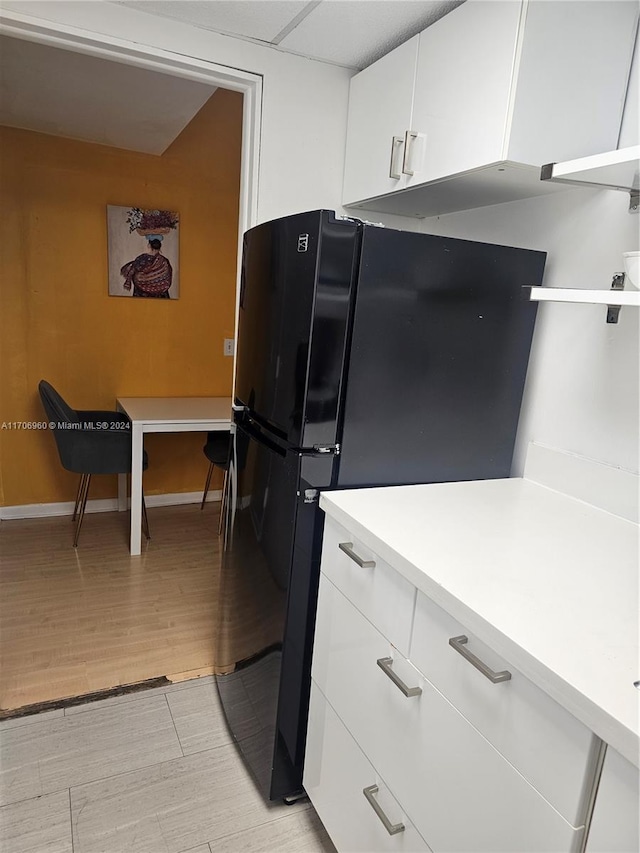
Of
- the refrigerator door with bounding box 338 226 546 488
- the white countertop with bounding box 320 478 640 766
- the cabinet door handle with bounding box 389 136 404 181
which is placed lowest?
the white countertop with bounding box 320 478 640 766

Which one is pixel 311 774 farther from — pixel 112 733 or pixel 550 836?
pixel 550 836

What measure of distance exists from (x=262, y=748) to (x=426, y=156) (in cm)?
161

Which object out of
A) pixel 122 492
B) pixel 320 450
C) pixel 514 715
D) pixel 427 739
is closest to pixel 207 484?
pixel 122 492

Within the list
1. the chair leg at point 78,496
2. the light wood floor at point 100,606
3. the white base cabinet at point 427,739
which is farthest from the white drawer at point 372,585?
the chair leg at point 78,496

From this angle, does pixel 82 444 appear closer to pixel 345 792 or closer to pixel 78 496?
pixel 78 496

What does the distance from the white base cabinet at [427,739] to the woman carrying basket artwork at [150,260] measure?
2.51m

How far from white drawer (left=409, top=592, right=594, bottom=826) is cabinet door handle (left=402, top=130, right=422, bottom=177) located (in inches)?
42.4

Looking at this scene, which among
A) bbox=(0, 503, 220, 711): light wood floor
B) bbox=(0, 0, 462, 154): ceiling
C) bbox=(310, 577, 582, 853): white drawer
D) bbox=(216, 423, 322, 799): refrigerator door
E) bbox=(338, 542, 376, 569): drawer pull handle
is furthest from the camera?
bbox=(0, 503, 220, 711): light wood floor

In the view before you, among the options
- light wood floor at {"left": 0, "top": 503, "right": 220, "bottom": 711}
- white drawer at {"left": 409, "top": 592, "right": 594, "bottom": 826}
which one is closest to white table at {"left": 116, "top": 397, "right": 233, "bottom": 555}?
light wood floor at {"left": 0, "top": 503, "right": 220, "bottom": 711}

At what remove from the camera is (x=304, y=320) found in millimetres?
1268

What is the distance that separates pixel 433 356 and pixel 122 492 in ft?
8.65

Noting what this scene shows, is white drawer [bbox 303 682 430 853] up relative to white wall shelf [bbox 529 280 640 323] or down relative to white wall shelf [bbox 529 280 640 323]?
down

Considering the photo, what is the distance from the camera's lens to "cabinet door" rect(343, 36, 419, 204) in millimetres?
1506

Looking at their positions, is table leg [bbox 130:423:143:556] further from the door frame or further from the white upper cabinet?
the white upper cabinet
